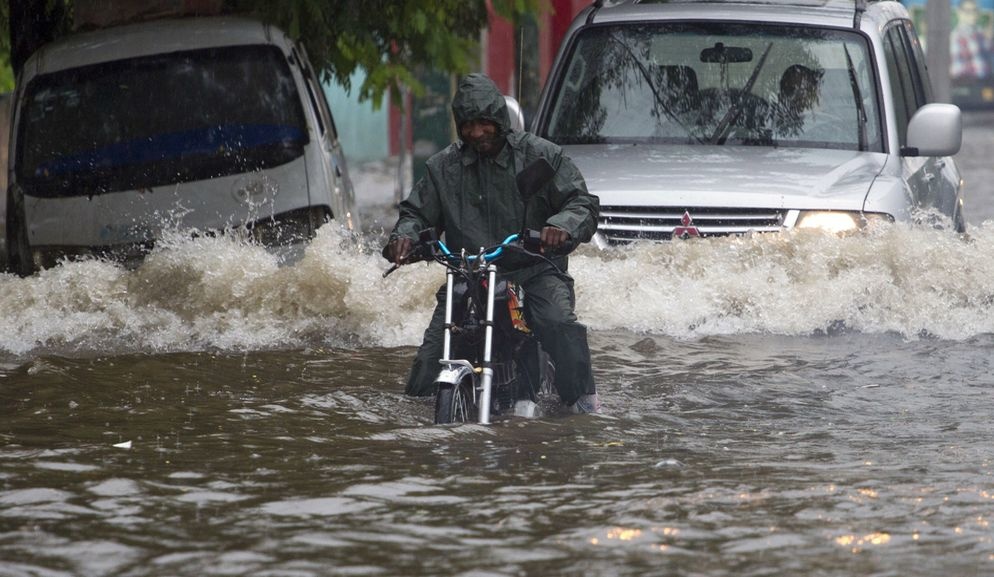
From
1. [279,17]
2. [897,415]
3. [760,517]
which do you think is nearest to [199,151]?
[279,17]

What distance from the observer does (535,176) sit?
24.0ft

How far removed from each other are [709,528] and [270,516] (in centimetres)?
143

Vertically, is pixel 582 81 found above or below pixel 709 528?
above

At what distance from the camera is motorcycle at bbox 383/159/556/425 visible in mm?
7180

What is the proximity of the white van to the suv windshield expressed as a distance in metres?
1.59

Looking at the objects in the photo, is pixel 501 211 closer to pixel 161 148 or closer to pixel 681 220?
pixel 681 220

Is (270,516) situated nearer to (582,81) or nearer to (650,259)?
(650,259)

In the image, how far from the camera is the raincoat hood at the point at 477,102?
24.1 feet

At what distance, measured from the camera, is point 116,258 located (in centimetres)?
1131

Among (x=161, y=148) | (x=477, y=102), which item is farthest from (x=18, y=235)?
(x=477, y=102)

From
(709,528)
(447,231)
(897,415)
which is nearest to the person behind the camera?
(709,528)

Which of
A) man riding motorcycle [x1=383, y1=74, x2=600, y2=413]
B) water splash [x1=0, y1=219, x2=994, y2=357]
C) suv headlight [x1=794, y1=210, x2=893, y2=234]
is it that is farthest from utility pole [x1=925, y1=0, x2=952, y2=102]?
man riding motorcycle [x1=383, y1=74, x2=600, y2=413]

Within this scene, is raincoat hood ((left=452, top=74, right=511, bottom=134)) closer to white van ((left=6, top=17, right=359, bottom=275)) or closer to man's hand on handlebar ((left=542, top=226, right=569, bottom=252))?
man's hand on handlebar ((left=542, top=226, right=569, bottom=252))

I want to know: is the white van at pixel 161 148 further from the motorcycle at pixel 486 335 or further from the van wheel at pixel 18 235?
the motorcycle at pixel 486 335
